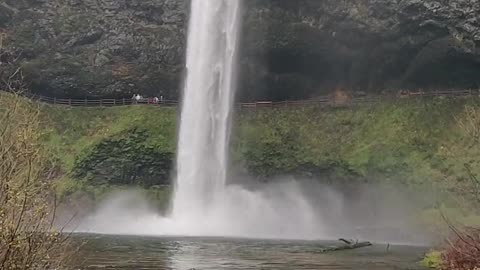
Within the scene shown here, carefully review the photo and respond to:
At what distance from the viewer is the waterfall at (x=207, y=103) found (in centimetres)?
4406

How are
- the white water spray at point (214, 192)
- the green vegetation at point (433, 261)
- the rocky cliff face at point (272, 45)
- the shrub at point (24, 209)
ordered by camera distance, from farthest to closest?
the rocky cliff face at point (272, 45) → the white water spray at point (214, 192) → the green vegetation at point (433, 261) → the shrub at point (24, 209)

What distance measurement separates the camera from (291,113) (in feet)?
159

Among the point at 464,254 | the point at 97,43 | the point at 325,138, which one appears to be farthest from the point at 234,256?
the point at 97,43

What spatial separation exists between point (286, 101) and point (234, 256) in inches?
1161

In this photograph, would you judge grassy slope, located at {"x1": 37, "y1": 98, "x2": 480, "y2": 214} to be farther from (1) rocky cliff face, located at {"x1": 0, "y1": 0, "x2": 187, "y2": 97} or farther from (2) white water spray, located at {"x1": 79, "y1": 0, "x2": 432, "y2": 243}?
(1) rocky cliff face, located at {"x1": 0, "y1": 0, "x2": 187, "y2": 97}

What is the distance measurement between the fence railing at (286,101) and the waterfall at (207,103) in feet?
9.99

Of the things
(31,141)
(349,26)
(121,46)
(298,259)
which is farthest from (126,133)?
(31,141)

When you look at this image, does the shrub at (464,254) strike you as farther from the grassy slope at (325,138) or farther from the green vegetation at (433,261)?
the grassy slope at (325,138)

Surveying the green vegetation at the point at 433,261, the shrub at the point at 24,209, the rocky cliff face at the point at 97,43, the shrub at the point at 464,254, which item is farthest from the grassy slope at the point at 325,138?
the shrub at the point at 24,209

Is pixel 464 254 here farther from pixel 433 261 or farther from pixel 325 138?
pixel 325 138

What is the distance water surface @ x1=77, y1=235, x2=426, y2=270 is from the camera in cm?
1866

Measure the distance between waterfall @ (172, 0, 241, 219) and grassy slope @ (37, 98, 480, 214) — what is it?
1371 millimetres

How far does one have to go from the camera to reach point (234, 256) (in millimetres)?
22000

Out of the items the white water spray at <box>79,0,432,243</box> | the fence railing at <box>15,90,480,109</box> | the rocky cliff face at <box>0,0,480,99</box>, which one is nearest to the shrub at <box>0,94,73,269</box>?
the white water spray at <box>79,0,432,243</box>
